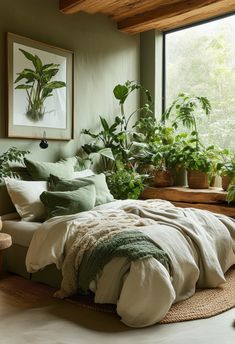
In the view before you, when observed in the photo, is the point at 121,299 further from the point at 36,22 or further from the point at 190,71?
the point at 190,71

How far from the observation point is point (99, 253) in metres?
2.40

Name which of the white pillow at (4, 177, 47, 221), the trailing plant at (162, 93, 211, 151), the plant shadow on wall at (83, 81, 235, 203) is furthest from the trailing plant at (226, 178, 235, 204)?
the white pillow at (4, 177, 47, 221)

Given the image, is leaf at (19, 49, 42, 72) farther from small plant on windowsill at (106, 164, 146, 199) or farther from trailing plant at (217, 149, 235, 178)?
trailing plant at (217, 149, 235, 178)

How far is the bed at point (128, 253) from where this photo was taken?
220 centimetres

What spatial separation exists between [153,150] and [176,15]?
1.72 meters

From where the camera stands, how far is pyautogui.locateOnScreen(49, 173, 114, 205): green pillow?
11.3 ft

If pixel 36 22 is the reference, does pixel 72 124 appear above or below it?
below

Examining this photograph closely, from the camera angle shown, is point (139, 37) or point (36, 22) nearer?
point (36, 22)

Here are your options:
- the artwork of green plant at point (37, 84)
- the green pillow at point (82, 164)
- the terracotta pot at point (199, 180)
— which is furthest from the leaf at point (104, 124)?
the terracotta pot at point (199, 180)

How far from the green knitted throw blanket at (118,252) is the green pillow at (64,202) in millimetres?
702

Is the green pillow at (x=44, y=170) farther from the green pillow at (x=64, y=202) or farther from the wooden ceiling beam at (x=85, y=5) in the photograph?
the wooden ceiling beam at (x=85, y=5)

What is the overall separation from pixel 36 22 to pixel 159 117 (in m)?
2.19

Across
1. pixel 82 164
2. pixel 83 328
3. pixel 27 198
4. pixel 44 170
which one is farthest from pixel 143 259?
pixel 82 164

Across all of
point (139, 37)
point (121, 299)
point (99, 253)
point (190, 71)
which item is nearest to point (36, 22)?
point (139, 37)
